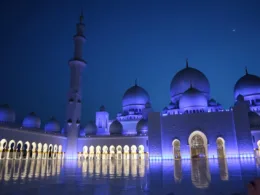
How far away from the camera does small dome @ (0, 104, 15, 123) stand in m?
21.0

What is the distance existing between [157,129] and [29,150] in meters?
11.7

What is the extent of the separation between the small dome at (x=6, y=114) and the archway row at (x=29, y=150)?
257cm

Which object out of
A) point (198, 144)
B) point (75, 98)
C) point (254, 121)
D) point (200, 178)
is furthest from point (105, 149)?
point (200, 178)

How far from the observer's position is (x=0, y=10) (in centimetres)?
2084

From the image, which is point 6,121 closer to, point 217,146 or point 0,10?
point 0,10

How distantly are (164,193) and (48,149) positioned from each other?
68.7 feet

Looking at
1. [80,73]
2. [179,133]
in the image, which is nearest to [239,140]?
[179,133]

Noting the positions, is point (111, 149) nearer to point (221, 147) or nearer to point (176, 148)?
point (176, 148)

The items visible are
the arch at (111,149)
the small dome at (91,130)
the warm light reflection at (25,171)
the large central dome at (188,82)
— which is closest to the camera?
the warm light reflection at (25,171)

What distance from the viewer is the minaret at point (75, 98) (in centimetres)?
2283

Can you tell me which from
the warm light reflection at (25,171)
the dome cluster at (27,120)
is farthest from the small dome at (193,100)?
the dome cluster at (27,120)

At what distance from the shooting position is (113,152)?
72.3 ft

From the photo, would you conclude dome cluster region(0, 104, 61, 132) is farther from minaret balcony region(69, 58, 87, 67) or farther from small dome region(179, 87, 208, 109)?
small dome region(179, 87, 208, 109)

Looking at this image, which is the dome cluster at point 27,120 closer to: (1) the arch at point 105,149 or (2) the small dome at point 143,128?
(1) the arch at point 105,149
